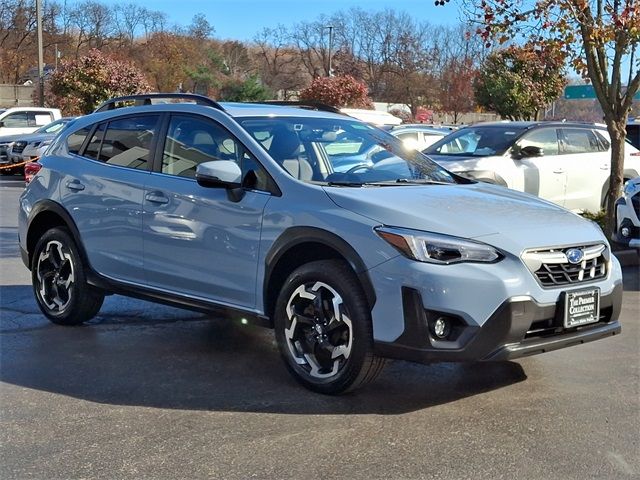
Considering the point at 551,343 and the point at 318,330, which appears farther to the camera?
the point at 318,330

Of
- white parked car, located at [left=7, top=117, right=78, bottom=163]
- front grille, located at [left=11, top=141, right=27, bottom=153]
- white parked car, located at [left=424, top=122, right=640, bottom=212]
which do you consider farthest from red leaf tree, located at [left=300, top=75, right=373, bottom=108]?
white parked car, located at [left=424, top=122, right=640, bottom=212]

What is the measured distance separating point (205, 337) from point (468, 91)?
50293mm

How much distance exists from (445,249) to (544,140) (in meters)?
7.69

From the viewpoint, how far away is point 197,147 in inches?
207

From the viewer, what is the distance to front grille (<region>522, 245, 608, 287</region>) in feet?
13.5

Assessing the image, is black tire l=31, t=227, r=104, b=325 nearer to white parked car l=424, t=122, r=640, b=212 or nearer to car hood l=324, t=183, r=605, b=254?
car hood l=324, t=183, r=605, b=254

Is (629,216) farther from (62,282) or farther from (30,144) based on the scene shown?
(30,144)

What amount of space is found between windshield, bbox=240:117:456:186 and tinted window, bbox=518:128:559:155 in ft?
18.6

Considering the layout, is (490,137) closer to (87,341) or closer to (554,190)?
(554,190)

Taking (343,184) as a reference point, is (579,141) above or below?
above

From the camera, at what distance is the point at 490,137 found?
36.2 ft

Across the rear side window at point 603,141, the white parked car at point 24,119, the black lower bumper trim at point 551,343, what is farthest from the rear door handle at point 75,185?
the white parked car at point 24,119

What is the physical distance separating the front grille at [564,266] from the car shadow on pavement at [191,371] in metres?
0.84

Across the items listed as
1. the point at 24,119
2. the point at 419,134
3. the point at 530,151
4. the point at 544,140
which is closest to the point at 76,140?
the point at 530,151
